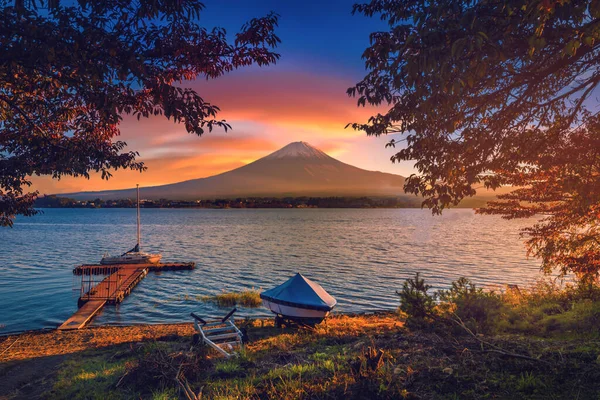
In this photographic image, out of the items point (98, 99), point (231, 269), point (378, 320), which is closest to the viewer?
point (98, 99)

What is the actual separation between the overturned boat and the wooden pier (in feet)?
34.1

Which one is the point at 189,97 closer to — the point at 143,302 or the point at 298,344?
the point at 298,344

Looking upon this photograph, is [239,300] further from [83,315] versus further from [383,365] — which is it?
[383,365]

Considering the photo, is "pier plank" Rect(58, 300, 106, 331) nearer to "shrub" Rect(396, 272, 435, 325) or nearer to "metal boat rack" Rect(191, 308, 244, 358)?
"metal boat rack" Rect(191, 308, 244, 358)

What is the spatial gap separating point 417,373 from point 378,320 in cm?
1321

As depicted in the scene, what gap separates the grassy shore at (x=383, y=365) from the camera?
626cm

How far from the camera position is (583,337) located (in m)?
9.29

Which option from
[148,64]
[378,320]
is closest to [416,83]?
[148,64]

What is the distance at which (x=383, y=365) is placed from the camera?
22.9 ft

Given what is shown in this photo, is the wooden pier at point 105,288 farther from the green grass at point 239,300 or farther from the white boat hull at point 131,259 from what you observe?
the green grass at point 239,300

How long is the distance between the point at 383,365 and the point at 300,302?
9.32m

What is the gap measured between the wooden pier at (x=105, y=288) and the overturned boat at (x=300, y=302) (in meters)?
10.4

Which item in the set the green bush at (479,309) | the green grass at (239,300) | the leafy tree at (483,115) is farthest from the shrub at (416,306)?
the green grass at (239,300)

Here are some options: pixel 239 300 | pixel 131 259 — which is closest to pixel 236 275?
pixel 239 300
